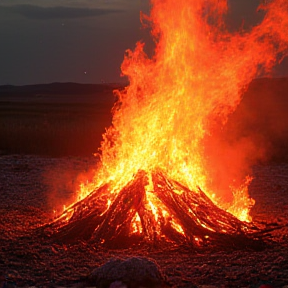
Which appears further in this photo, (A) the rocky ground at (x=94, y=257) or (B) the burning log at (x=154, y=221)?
(B) the burning log at (x=154, y=221)

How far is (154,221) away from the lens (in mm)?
8148

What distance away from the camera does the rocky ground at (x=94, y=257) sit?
20.7ft

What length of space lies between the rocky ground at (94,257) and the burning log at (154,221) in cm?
28

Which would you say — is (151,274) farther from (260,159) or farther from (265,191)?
(260,159)

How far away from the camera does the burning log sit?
25.8 feet

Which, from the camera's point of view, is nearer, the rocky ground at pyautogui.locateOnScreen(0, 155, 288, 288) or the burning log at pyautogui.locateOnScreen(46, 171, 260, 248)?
the rocky ground at pyautogui.locateOnScreen(0, 155, 288, 288)

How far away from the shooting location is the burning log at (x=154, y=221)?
25.8 ft

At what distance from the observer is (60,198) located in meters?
11.2

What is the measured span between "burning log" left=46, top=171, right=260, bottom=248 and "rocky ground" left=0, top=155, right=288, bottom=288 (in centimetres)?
28

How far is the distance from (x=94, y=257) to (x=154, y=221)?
49.7 inches

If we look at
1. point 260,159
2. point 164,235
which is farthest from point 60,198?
point 260,159

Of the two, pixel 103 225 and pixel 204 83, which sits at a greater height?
pixel 204 83

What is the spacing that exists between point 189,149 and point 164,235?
2015 mm

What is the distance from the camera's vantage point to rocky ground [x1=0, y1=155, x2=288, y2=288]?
6.32 metres
